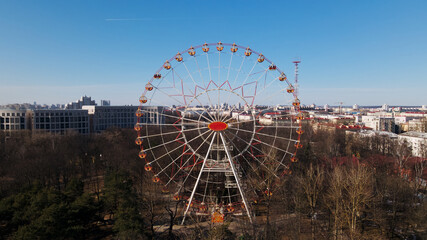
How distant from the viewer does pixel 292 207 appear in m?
24.8

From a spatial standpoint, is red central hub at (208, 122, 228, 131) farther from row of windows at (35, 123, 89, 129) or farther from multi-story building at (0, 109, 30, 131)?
multi-story building at (0, 109, 30, 131)

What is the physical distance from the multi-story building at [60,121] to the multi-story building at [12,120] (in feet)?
10.8

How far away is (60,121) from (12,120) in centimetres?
1059

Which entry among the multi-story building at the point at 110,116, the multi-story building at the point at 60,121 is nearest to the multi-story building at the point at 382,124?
the multi-story building at the point at 110,116

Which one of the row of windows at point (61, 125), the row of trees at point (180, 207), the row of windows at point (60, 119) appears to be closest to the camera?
the row of trees at point (180, 207)

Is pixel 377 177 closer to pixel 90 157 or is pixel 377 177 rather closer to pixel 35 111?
pixel 90 157

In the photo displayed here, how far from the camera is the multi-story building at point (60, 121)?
2847 inches

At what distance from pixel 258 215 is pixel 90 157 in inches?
1217

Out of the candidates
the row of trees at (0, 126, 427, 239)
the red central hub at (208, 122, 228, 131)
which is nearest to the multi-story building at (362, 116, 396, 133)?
the row of trees at (0, 126, 427, 239)

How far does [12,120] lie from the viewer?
70938 millimetres

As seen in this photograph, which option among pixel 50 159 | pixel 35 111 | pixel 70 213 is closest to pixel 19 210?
pixel 70 213

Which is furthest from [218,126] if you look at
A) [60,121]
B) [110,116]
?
[110,116]

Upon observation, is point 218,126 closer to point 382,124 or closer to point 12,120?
point 12,120

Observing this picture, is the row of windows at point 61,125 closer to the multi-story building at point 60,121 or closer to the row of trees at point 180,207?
the multi-story building at point 60,121
